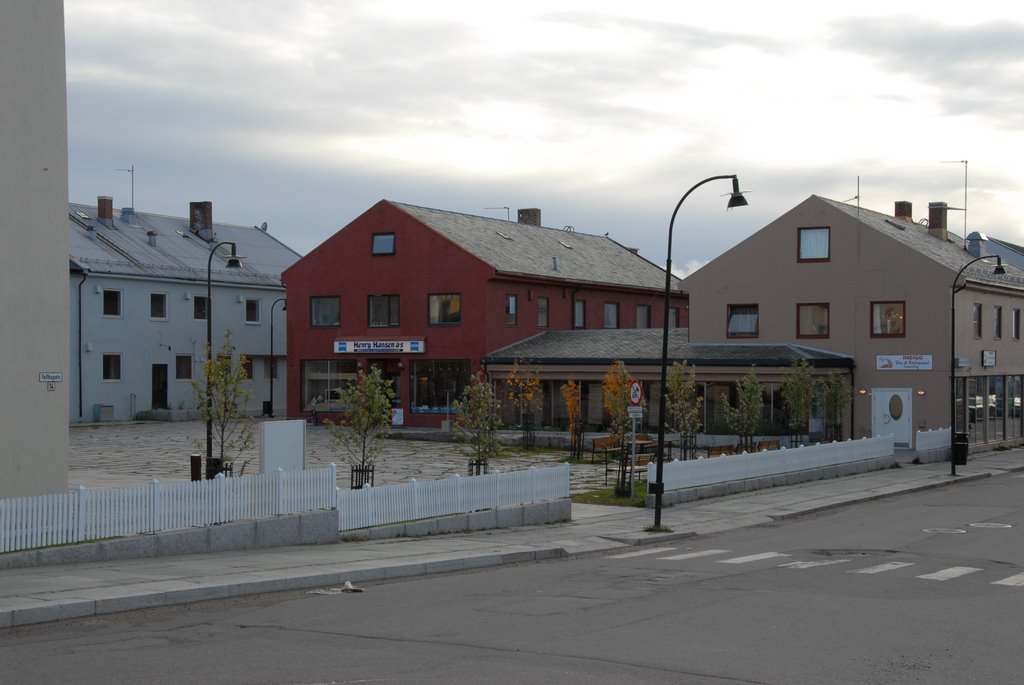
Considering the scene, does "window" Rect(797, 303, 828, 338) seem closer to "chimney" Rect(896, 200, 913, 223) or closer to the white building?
"chimney" Rect(896, 200, 913, 223)

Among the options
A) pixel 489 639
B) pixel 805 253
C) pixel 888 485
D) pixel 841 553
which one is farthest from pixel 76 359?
pixel 489 639

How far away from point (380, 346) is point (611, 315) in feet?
44.7

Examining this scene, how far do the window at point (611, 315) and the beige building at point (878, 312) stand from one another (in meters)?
11.0

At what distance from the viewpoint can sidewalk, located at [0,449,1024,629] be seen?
46.8ft

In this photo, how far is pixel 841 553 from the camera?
20500 mm

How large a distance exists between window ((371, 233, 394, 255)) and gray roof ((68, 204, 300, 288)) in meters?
11.7

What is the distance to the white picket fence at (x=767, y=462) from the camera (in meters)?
29.6

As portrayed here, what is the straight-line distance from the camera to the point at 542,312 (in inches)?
2286

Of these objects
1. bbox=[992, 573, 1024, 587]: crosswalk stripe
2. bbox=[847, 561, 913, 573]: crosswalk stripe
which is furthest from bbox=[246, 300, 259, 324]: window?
bbox=[992, 573, 1024, 587]: crosswalk stripe

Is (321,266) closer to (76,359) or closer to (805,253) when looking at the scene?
(76,359)

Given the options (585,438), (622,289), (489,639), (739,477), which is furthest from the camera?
(622,289)

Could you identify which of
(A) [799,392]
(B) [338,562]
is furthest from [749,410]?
(B) [338,562]

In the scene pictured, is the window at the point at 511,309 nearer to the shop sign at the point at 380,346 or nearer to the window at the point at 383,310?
the shop sign at the point at 380,346

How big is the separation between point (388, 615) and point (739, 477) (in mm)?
20405
